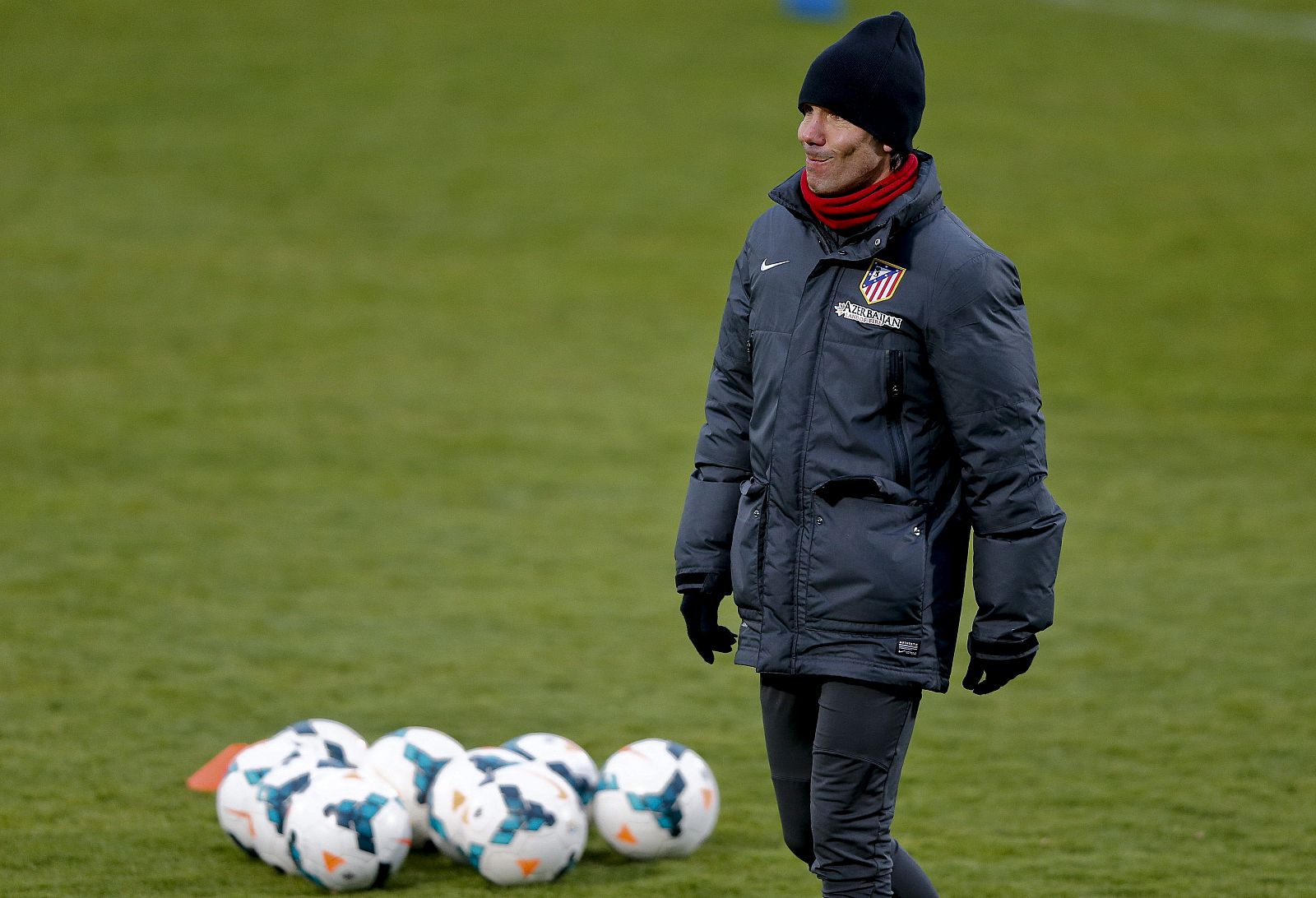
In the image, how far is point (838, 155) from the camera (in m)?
3.89

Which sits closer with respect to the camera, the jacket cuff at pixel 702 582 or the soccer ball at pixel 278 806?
the jacket cuff at pixel 702 582

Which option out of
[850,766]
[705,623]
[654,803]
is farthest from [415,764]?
[850,766]

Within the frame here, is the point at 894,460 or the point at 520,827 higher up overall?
the point at 894,460

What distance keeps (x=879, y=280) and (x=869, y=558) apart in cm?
62

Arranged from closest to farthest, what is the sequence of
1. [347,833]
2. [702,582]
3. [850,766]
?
[850,766] → [702,582] → [347,833]

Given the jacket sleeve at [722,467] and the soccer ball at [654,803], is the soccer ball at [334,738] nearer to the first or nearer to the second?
the soccer ball at [654,803]

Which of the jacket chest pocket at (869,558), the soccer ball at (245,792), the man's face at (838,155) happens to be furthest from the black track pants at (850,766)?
the soccer ball at (245,792)

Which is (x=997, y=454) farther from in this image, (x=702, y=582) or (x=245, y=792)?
(x=245, y=792)

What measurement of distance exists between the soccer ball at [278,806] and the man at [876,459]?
200 centimetres

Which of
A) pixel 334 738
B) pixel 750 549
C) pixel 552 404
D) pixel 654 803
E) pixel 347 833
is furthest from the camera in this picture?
pixel 552 404

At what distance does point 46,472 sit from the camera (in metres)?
11.1

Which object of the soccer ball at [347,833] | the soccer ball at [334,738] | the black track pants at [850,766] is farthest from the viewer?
the soccer ball at [334,738]

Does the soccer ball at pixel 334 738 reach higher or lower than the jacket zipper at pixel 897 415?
lower

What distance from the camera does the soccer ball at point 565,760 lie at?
220 inches
